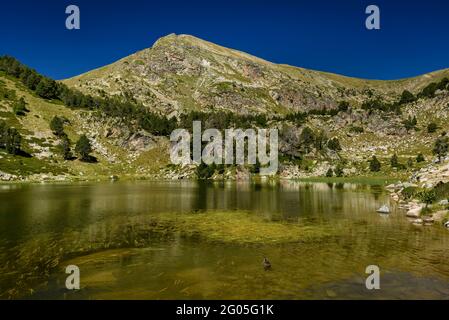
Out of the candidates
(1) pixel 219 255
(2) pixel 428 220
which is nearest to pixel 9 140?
(1) pixel 219 255

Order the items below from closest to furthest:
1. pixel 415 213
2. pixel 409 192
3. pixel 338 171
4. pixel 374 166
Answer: pixel 415 213 → pixel 409 192 → pixel 374 166 → pixel 338 171

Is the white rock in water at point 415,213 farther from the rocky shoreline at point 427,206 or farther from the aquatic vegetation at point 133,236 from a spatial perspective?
the aquatic vegetation at point 133,236

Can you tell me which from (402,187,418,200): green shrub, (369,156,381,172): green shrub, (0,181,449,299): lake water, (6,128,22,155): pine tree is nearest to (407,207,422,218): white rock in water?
(0,181,449,299): lake water

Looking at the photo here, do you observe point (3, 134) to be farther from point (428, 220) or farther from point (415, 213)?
point (428, 220)

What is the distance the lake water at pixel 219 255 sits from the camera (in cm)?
2191

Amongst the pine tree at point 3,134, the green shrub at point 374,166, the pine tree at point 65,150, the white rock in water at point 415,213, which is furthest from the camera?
the pine tree at point 65,150

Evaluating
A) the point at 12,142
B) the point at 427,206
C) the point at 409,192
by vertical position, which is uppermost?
the point at 12,142

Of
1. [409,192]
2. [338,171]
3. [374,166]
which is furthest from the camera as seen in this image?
[338,171]

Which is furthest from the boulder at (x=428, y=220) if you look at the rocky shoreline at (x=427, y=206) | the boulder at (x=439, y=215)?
the boulder at (x=439, y=215)

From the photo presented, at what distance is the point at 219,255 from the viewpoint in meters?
30.5

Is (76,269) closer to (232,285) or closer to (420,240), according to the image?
(232,285)
